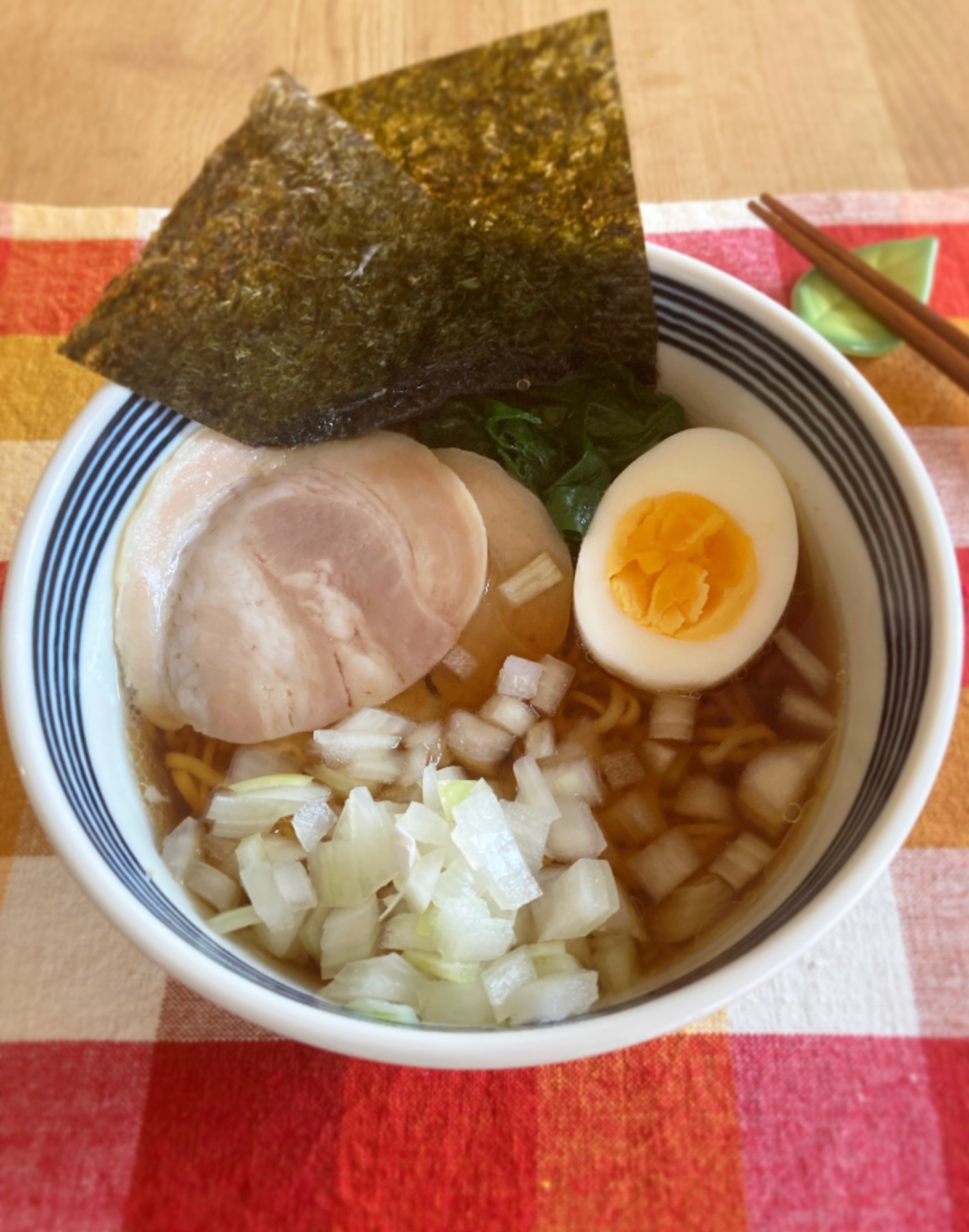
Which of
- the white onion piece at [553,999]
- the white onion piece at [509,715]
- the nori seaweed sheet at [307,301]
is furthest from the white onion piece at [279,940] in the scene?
the nori seaweed sheet at [307,301]

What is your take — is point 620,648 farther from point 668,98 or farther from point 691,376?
point 668,98

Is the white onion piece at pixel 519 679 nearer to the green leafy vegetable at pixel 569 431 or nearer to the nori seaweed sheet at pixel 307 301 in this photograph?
the green leafy vegetable at pixel 569 431

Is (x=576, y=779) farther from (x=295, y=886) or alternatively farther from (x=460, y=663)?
(x=295, y=886)

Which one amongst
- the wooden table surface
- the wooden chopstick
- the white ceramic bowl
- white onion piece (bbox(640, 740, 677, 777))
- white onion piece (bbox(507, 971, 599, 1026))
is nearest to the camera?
the white ceramic bowl

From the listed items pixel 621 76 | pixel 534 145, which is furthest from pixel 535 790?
pixel 621 76

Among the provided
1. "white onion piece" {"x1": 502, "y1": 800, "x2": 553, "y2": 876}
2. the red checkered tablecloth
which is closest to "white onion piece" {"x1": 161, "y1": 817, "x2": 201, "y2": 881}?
the red checkered tablecloth

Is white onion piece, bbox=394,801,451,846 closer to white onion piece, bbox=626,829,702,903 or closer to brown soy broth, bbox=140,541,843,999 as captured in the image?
brown soy broth, bbox=140,541,843,999

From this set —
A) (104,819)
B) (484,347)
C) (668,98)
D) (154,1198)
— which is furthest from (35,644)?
(668,98)
